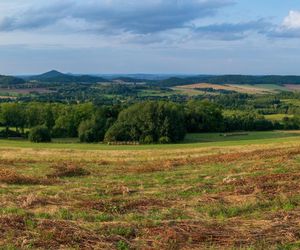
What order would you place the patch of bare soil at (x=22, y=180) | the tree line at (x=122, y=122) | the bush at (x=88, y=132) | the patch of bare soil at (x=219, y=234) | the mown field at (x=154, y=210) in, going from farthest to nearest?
the bush at (x=88, y=132)
the tree line at (x=122, y=122)
the patch of bare soil at (x=22, y=180)
the mown field at (x=154, y=210)
the patch of bare soil at (x=219, y=234)

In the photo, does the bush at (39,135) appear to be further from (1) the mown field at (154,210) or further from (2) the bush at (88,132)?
(1) the mown field at (154,210)

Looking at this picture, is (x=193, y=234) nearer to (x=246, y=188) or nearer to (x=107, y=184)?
(x=246, y=188)

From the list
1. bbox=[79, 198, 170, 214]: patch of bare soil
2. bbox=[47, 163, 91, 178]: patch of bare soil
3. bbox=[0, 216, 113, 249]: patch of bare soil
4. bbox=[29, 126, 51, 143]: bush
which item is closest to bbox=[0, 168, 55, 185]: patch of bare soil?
bbox=[47, 163, 91, 178]: patch of bare soil

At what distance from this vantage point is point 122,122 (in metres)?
79.2

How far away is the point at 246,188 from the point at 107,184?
5283 millimetres

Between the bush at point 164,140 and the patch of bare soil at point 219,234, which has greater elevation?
the patch of bare soil at point 219,234

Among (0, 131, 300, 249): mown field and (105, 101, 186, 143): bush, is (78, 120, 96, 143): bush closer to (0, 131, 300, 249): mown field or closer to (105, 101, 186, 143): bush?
(105, 101, 186, 143): bush

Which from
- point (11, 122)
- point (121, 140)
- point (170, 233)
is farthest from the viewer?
point (11, 122)

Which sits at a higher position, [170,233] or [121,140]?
[170,233]

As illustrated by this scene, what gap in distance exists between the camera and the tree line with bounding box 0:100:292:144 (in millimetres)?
77062

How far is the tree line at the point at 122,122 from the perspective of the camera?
253 feet

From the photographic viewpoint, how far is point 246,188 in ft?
47.5

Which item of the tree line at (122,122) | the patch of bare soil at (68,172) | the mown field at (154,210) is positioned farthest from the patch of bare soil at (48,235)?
the tree line at (122,122)

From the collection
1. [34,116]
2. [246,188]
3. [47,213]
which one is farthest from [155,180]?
[34,116]
